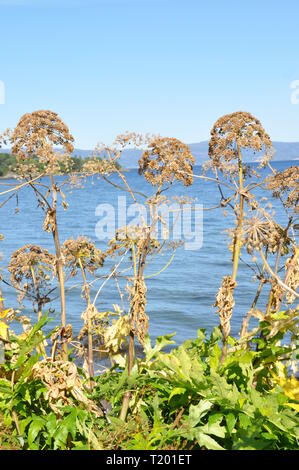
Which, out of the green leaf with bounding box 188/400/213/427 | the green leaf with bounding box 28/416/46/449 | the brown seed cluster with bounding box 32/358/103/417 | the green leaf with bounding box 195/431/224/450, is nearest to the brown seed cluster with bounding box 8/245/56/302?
the brown seed cluster with bounding box 32/358/103/417

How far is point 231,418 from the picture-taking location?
354cm

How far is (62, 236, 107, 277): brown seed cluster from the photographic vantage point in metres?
4.66

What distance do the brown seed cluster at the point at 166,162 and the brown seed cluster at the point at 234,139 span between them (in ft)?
0.60

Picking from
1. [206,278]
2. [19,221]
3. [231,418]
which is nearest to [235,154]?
[231,418]

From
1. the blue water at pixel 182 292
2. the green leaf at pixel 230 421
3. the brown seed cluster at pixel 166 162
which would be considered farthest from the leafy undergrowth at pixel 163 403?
the blue water at pixel 182 292

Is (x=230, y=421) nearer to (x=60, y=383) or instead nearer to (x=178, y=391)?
(x=178, y=391)

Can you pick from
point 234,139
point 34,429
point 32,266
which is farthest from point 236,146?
point 34,429

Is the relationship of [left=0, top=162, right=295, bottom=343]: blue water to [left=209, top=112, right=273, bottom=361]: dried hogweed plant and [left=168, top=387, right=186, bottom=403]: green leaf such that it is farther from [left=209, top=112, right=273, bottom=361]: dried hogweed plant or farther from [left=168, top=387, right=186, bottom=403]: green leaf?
[left=168, top=387, right=186, bottom=403]: green leaf

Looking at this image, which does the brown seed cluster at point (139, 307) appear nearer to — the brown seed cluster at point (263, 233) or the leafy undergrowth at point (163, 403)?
the leafy undergrowth at point (163, 403)

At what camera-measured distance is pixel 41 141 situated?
4.39 metres

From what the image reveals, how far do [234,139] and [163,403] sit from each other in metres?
1.75

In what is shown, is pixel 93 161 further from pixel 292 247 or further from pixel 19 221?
pixel 19 221

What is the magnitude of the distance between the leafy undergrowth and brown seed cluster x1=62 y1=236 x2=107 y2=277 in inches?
30.3

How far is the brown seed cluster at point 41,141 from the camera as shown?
14.3 ft
